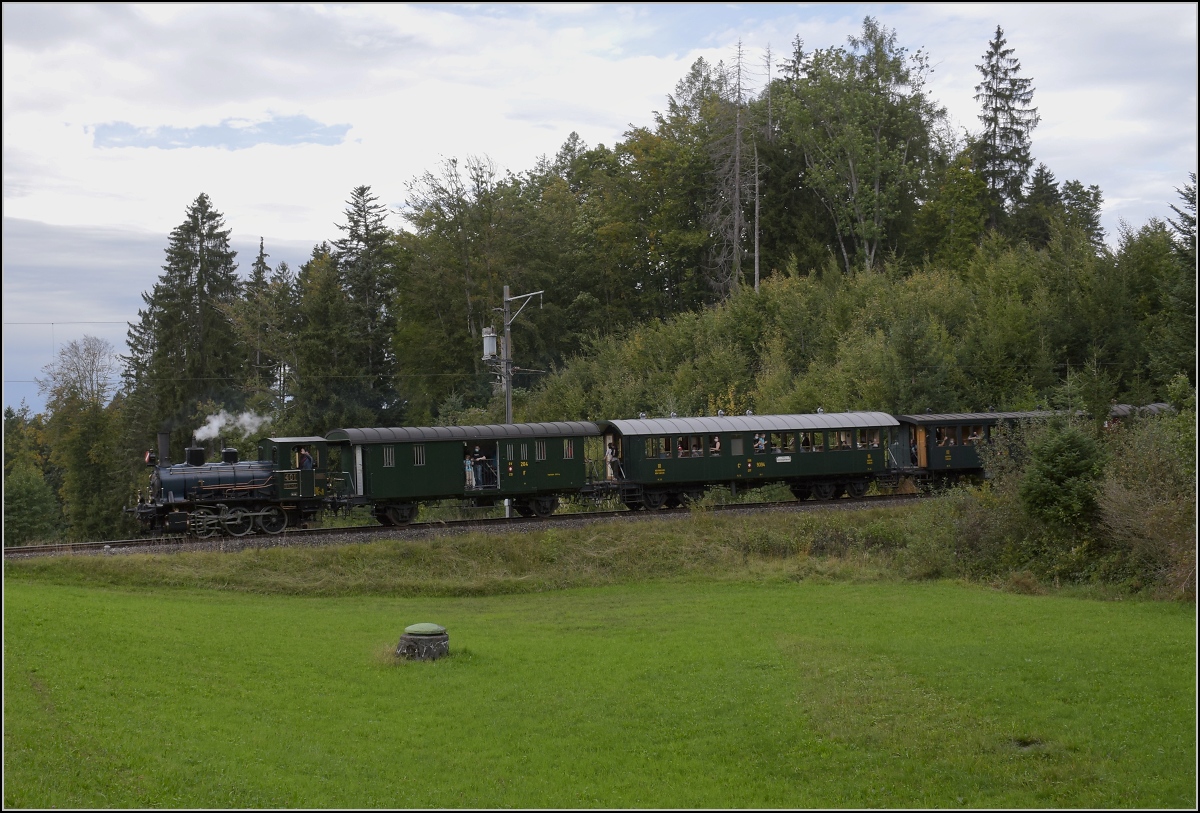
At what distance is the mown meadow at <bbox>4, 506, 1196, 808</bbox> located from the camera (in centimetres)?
1181

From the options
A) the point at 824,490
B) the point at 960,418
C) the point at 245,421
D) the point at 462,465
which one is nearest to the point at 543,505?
the point at 462,465

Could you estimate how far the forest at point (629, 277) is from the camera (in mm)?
53125

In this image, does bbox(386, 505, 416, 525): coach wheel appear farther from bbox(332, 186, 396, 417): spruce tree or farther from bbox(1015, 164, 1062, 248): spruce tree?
bbox(1015, 164, 1062, 248): spruce tree

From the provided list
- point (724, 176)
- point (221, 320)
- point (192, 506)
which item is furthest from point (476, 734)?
point (221, 320)

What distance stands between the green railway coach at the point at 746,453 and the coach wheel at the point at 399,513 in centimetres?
699

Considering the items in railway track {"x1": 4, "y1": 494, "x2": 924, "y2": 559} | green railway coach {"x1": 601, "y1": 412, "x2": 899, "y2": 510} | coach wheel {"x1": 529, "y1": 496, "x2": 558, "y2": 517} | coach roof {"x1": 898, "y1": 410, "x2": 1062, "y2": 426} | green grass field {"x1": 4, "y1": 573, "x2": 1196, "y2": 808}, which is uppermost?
coach roof {"x1": 898, "y1": 410, "x2": 1062, "y2": 426}

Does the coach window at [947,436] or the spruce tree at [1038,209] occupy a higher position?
the spruce tree at [1038,209]

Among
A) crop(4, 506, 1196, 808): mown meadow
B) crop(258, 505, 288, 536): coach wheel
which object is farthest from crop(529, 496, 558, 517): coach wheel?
crop(258, 505, 288, 536): coach wheel

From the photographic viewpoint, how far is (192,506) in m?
26.5

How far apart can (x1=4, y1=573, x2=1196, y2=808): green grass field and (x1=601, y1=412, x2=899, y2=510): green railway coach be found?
1061 centimetres

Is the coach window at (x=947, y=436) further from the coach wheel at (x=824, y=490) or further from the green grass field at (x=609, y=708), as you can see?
the green grass field at (x=609, y=708)

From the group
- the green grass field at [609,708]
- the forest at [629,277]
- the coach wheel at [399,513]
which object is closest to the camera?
the green grass field at [609,708]

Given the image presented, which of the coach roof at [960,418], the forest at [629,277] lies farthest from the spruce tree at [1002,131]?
the coach roof at [960,418]

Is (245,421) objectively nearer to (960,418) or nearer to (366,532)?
(366,532)
